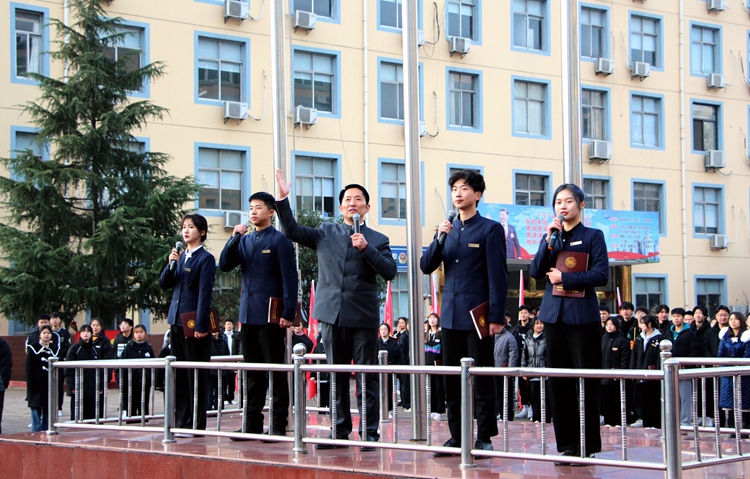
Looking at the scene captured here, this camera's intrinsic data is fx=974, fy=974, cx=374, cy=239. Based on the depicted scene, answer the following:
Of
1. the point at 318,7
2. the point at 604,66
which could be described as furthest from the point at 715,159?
the point at 318,7

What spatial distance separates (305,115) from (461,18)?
18.4 ft

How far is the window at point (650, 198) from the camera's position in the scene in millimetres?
28672

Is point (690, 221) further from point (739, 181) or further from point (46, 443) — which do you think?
point (46, 443)

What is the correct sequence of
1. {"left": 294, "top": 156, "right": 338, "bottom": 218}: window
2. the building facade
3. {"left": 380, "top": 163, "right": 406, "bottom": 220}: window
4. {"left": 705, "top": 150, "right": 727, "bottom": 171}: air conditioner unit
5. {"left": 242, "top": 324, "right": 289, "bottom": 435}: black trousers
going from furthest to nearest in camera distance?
1. {"left": 705, "top": 150, "right": 727, "bottom": 171}: air conditioner unit
2. {"left": 380, "top": 163, "right": 406, "bottom": 220}: window
3. {"left": 294, "top": 156, "right": 338, "bottom": 218}: window
4. the building facade
5. {"left": 242, "top": 324, "right": 289, "bottom": 435}: black trousers

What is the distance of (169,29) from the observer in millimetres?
22641

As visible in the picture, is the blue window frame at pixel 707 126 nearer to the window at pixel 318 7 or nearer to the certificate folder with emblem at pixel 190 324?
the window at pixel 318 7

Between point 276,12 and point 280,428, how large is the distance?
379 cm

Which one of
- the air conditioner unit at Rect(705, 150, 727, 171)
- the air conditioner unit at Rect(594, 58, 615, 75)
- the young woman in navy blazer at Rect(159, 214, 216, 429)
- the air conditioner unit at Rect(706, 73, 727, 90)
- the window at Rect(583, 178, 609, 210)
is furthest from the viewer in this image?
the air conditioner unit at Rect(706, 73, 727, 90)

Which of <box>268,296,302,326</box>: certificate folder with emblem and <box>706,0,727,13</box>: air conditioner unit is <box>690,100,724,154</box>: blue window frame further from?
<box>268,296,302,326</box>: certificate folder with emblem

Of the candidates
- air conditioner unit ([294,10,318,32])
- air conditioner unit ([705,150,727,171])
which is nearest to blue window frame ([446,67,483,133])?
air conditioner unit ([294,10,318,32])

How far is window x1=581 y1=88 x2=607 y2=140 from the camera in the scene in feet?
92.1

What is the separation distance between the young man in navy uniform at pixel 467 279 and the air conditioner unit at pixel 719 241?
2469 centimetres

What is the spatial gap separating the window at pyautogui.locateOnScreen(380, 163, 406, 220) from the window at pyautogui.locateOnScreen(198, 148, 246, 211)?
12.2 ft

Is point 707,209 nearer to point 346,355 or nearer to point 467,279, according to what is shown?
point 346,355
